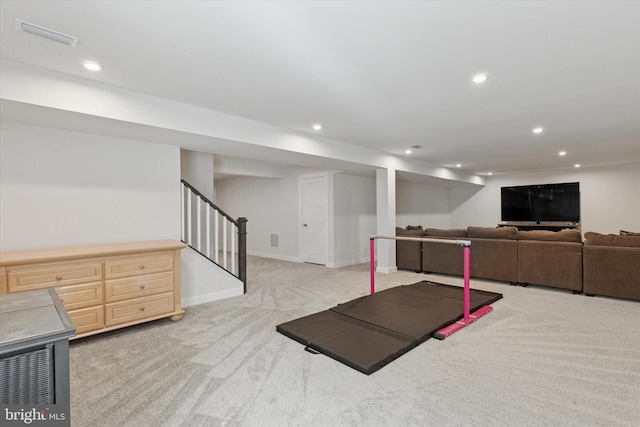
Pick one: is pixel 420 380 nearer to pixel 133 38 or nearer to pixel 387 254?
pixel 133 38

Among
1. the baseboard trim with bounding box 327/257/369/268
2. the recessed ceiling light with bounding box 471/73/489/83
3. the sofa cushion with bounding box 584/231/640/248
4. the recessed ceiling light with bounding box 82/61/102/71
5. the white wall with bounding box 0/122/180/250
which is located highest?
the recessed ceiling light with bounding box 471/73/489/83

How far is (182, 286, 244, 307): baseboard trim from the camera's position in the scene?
157 inches

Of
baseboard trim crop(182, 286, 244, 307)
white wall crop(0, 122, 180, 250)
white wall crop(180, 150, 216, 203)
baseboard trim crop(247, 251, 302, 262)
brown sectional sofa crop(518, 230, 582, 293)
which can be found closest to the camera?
white wall crop(0, 122, 180, 250)

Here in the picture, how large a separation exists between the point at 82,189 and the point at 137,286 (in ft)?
4.13

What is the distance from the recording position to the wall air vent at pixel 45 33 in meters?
1.92

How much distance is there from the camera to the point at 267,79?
2734 millimetres

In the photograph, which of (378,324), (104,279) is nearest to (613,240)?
(378,324)

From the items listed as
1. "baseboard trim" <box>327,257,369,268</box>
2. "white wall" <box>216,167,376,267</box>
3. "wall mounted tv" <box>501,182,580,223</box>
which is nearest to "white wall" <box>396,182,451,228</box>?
"white wall" <box>216,167,376,267</box>

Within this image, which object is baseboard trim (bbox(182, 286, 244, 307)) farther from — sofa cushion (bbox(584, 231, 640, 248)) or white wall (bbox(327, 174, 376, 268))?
sofa cushion (bbox(584, 231, 640, 248))

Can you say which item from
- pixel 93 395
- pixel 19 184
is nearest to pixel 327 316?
pixel 93 395

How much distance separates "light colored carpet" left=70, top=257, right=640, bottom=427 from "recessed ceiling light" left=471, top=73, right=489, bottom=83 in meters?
2.42

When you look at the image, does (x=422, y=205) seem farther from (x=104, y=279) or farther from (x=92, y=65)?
(x=92, y=65)

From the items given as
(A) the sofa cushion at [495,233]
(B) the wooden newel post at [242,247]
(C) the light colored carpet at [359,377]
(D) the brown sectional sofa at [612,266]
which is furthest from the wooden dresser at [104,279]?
(D) the brown sectional sofa at [612,266]

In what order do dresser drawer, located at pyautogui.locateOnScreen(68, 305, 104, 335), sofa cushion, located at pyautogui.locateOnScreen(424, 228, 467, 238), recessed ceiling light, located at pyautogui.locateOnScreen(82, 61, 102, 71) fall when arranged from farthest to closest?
sofa cushion, located at pyautogui.locateOnScreen(424, 228, 467, 238)
dresser drawer, located at pyautogui.locateOnScreen(68, 305, 104, 335)
recessed ceiling light, located at pyautogui.locateOnScreen(82, 61, 102, 71)
